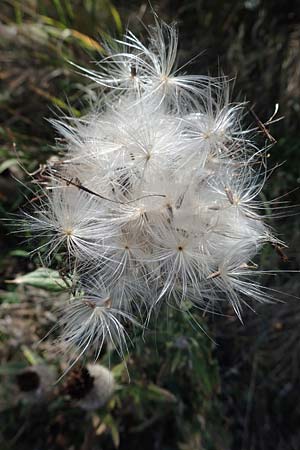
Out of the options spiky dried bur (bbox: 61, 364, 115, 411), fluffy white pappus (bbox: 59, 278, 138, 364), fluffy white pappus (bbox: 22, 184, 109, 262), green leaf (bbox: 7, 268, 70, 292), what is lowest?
spiky dried bur (bbox: 61, 364, 115, 411)

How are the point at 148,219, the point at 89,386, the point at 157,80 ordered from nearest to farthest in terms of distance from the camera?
1. the point at 148,219
2. the point at 157,80
3. the point at 89,386

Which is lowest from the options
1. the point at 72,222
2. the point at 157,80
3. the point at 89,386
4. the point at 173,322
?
the point at 89,386

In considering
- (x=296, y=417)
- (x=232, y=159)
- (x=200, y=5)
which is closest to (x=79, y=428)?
(x=296, y=417)

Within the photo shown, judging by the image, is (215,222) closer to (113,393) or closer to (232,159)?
(232,159)

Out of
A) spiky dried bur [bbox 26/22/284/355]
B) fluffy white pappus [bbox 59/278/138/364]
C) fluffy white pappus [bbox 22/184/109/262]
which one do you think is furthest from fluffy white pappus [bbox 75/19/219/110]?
fluffy white pappus [bbox 59/278/138/364]

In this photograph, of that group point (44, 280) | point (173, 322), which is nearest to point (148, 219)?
point (44, 280)

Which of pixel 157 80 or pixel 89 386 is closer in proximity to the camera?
pixel 157 80

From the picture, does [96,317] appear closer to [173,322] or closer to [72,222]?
[72,222]

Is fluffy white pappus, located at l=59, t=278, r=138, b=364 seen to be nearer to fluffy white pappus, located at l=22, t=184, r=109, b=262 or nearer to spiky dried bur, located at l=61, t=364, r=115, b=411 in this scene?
fluffy white pappus, located at l=22, t=184, r=109, b=262
